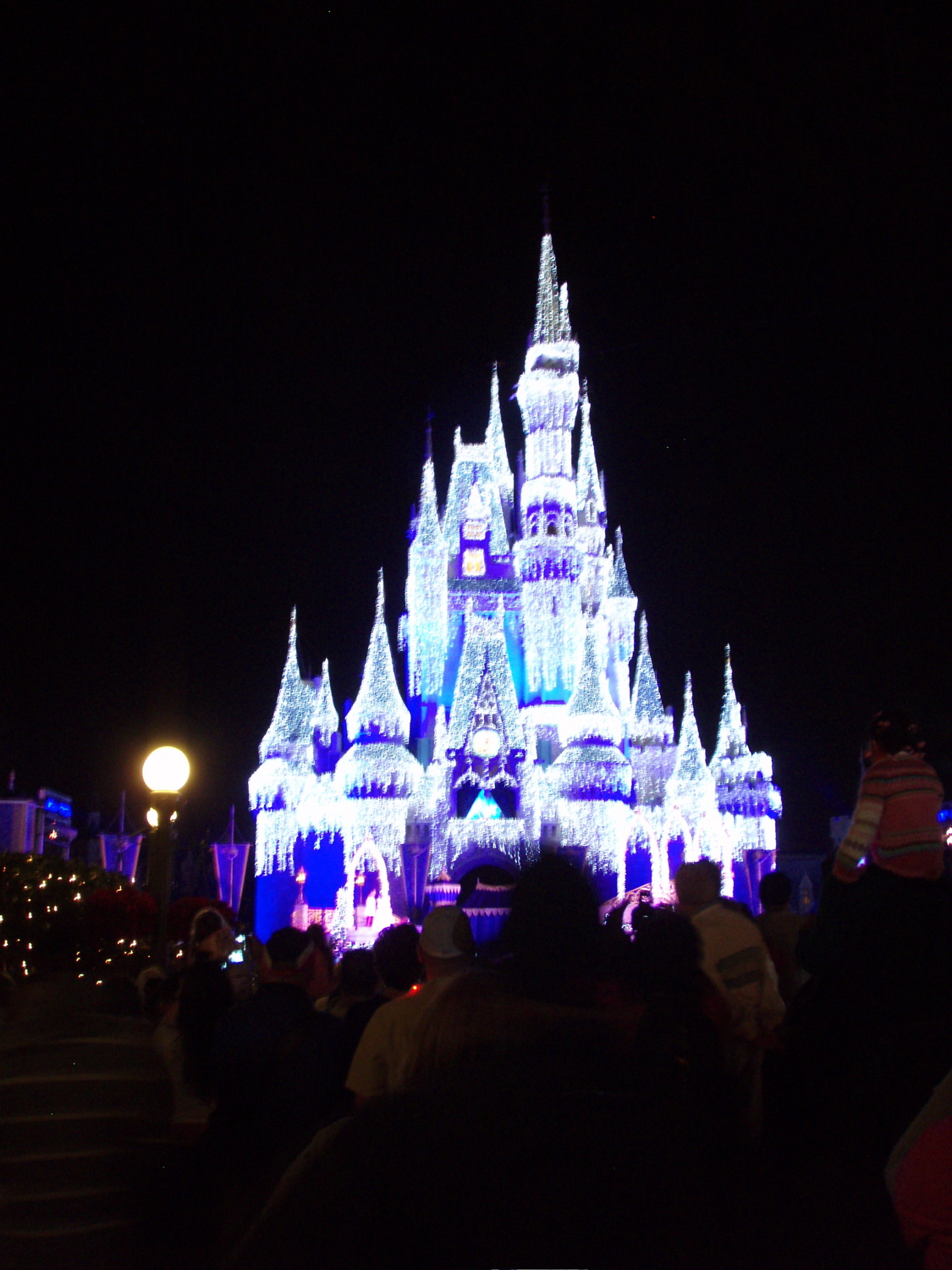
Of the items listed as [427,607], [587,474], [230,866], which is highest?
[587,474]

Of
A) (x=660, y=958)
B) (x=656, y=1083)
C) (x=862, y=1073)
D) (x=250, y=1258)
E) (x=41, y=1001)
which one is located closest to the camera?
(x=250, y=1258)

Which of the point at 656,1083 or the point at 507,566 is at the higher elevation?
the point at 507,566

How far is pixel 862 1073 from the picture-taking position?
4.12 metres

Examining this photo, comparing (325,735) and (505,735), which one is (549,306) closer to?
(505,735)

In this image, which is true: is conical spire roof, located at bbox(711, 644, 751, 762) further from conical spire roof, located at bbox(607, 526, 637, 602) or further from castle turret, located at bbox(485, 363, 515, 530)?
castle turret, located at bbox(485, 363, 515, 530)

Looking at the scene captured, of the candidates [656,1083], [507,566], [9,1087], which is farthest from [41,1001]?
[507,566]

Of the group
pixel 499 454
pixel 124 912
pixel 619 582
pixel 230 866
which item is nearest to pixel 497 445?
pixel 499 454

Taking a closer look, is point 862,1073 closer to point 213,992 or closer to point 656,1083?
point 656,1083

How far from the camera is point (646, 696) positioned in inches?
1500

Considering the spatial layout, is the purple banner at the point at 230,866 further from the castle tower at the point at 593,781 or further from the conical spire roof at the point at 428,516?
the conical spire roof at the point at 428,516

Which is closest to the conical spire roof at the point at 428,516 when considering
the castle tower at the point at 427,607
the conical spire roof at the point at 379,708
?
the castle tower at the point at 427,607

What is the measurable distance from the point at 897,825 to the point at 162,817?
5332mm

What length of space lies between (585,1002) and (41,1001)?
1539 millimetres

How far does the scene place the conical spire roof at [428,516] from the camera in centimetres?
3931
